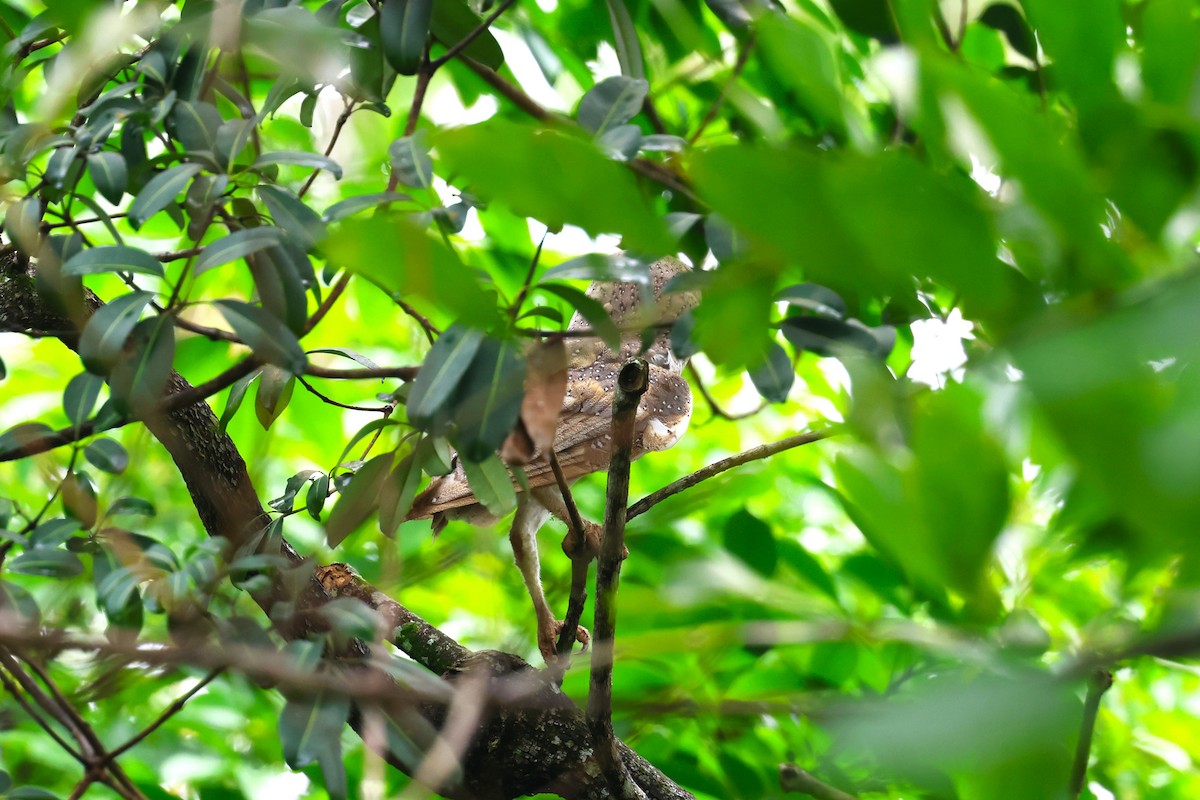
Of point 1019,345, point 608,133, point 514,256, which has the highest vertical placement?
point 514,256

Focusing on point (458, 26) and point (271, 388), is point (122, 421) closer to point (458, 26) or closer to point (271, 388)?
point (271, 388)

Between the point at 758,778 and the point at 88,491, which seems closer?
the point at 88,491

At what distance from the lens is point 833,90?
306mm

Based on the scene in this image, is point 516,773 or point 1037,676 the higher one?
point 516,773

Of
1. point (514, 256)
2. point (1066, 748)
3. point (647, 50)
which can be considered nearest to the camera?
point (1066, 748)

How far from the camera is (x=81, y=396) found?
0.81 meters

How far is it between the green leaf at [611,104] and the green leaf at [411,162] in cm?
17

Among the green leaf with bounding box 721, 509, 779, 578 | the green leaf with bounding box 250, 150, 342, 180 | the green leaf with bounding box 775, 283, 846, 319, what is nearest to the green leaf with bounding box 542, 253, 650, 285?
the green leaf with bounding box 775, 283, 846, 319

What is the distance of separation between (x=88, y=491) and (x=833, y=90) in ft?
2.51

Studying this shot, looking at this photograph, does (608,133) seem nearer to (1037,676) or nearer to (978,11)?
(1037,676)

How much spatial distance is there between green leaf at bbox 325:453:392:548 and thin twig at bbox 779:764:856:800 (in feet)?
1.59

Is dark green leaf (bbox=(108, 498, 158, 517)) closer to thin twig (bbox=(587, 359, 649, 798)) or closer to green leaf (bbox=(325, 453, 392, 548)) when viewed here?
green leaf (bbox=(325, 453, 392, 548))

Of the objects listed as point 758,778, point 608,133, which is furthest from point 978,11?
point 758,778

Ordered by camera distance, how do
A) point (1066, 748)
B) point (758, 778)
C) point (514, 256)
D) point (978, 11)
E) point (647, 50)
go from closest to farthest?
point (1066, 748)
point (758, 778)
point (978, 11)
point (647, 50)
point (514, 256)
